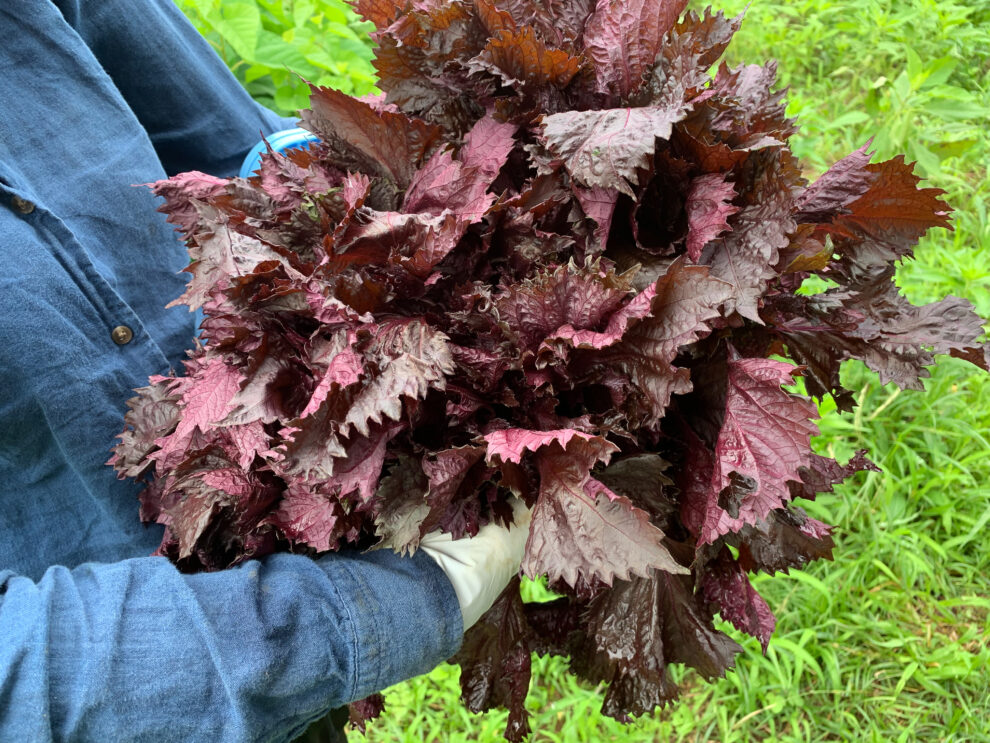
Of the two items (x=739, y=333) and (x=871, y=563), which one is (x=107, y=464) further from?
(x=871, y=563)

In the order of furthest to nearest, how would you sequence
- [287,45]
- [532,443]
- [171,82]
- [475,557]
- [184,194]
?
[287,45] → [171,82] → [475,557] → [184,194] → [532,443]

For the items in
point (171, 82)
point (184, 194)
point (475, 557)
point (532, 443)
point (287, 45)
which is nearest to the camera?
point (532, 443)

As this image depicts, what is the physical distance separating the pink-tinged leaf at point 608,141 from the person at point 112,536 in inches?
24.3

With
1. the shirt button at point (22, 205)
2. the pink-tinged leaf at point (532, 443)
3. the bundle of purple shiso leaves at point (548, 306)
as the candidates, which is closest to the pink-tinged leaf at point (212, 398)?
the bundle of purple shiso leaves at point (548, 306)

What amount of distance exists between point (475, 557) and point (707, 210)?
0.63m

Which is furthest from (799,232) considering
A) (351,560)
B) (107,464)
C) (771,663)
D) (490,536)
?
(771,663)

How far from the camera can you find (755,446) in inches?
32.9

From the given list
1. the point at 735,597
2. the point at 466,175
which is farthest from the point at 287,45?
the point at 735,597

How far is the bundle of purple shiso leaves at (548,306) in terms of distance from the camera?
2.73 feet

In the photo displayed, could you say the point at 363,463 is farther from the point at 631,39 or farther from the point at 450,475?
the point at 631,39

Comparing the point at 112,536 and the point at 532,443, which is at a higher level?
the point at 532,443

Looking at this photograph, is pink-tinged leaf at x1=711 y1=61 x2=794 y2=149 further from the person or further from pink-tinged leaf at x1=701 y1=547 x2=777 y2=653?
the person

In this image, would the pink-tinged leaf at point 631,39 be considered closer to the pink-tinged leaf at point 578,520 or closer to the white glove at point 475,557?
the pink-tinged leaf at point 578,520

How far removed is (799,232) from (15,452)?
1134 millimetres
